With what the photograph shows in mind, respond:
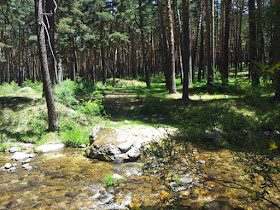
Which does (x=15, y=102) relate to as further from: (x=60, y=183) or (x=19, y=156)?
(x=60, y=183)

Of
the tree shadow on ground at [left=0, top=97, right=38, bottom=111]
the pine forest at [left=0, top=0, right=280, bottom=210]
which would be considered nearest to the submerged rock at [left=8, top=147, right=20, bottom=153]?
the pine forest at [left=0, top=0, right=280, bottom=210]

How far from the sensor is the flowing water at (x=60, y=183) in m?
3.81

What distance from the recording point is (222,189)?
12.9ft

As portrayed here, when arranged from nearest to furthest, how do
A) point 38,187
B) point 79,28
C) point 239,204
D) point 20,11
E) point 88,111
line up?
point 239,204 → point 38,187 → point 88,111 → point 79,28 → point 20,11

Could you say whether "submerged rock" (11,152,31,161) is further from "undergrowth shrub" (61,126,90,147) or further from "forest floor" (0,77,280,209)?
"undergrowth shrub" (61,126,90,147)

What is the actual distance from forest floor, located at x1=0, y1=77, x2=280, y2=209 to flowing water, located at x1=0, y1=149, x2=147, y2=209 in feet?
1.70

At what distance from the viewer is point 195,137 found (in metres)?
3.66

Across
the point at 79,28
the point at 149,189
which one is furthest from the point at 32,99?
the point at 79,28

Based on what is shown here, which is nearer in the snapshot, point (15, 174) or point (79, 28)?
point (15, 174)

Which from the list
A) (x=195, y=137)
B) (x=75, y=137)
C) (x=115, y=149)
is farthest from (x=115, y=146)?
(x=195, y=137)

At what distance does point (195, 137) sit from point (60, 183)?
128 inches

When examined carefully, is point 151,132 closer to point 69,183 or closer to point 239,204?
point 69,183

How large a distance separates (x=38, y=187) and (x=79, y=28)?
1795 cm

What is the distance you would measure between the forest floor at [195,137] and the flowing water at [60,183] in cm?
52
